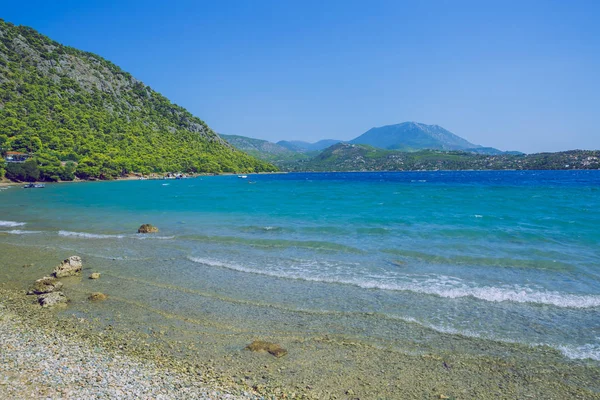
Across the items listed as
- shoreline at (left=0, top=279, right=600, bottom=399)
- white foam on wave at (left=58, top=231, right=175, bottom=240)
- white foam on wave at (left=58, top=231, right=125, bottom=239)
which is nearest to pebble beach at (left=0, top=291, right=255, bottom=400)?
shoreline at (left=0, top=279, right=600, bottom=399)

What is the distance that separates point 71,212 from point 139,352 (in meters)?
41.4

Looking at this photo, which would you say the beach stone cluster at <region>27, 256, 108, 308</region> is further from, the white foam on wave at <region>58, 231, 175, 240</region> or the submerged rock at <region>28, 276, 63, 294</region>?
the white foam on wave at <region>58, 231, 175, 240</region>

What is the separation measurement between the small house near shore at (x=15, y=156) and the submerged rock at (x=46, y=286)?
122 m

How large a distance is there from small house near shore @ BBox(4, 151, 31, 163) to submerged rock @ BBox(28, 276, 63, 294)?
4796 inches

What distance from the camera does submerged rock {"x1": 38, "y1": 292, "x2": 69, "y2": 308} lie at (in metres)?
13.3

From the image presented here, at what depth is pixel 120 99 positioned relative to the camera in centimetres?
19538

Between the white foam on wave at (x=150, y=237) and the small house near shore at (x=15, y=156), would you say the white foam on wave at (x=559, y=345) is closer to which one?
the white foam on wave at (x=150, y=237)

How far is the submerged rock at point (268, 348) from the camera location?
9734 mm

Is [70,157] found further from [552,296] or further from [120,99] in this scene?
[552,296]

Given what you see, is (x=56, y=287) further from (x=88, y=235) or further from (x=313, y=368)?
(x=88, y=235)

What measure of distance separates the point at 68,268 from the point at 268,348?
1264cm

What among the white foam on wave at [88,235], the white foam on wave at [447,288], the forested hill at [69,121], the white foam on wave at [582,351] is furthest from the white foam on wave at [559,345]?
the forested hill at [69,121]

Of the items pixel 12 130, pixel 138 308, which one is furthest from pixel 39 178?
pixel 138 308

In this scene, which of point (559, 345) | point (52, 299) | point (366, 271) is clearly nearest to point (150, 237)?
point (52, 299)
